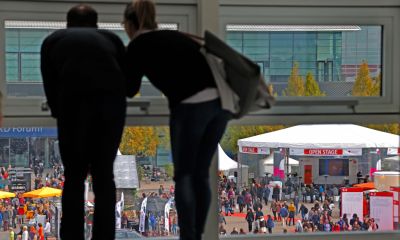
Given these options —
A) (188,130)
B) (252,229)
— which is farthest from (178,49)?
(252,229)

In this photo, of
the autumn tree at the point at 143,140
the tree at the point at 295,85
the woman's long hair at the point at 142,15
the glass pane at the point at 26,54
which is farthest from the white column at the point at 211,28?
the woman's long hair at the point at 142,15

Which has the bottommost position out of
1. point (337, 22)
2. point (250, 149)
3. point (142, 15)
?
point (250, 149)

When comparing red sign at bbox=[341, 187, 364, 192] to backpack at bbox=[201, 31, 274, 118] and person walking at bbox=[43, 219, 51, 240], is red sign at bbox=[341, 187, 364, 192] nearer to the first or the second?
backpack at bbox=[201, 31, 274, 118]

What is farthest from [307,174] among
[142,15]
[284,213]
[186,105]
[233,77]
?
[142,15]

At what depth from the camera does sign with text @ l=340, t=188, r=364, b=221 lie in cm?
390

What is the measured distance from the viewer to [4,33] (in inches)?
138

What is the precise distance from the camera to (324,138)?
3.83 meters

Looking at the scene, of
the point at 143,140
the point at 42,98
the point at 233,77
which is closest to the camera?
the point at 233,77

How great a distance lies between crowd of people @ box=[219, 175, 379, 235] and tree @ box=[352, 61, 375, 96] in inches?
21.4

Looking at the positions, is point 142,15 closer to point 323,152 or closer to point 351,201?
point 323,152

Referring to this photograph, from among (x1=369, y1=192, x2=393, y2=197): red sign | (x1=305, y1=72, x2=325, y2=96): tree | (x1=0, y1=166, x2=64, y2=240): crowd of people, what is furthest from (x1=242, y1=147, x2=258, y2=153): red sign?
(x1=0, y1=166, x2=64, y2=240): crowd of people

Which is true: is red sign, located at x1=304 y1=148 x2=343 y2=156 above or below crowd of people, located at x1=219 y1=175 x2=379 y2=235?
above

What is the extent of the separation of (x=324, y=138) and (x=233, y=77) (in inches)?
42.6

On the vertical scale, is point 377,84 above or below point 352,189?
above
